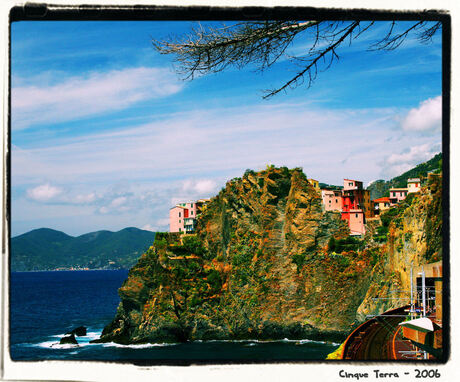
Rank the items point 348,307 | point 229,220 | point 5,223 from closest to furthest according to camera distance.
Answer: point 5,223 → point 348,307 → point 229,220

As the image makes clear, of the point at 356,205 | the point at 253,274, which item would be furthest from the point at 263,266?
the point at 356,205

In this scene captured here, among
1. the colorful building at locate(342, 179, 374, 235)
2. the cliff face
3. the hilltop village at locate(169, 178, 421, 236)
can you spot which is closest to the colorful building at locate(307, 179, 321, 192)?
the hilltop village at locate(169, 178, 421, 236)

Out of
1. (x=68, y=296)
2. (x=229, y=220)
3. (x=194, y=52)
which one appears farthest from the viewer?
(x=68, y=296)

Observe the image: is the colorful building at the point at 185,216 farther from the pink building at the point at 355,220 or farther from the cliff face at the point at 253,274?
the pink building at the point at 355,220

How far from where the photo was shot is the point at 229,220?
1464 inches

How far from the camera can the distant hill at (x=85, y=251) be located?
7881 centimetres

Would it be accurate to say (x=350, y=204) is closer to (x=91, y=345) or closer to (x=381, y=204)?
(x=381, y=204)

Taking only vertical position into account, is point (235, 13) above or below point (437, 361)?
above

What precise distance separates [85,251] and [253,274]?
71890 millimetres

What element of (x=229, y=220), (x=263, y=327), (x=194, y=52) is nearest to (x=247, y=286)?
(x=263, y=327)

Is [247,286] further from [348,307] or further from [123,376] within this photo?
[123,376]

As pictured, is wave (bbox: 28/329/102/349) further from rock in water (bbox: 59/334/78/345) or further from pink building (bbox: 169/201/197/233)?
pink building (bbox: 169/201/197/233)

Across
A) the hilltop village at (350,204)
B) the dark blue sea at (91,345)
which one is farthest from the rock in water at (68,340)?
the hilltop village at (350,204)

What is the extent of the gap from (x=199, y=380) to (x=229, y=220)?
115 feet
